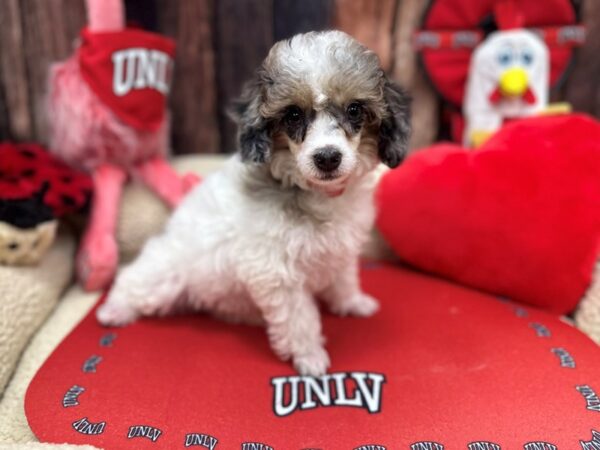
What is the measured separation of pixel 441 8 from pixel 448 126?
644mm

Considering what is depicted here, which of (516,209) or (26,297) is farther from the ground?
(516,209)

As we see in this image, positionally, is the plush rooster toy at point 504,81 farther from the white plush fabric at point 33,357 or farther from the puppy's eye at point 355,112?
the white plush fabric at point 33,357

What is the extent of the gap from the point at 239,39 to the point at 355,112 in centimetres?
132

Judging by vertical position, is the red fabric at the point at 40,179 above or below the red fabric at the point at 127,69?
below

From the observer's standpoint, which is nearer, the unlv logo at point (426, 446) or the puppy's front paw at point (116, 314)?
the unlv logo at point (426, 446)

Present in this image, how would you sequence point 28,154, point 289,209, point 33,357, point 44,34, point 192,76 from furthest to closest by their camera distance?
point 192,76
point 44,34
point 28,154
point 33,357
point 289,209

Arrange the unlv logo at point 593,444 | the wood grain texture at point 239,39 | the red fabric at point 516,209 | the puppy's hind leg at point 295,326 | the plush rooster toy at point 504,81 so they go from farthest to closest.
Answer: the wood grain texture at point 239,39 < the plush rooster toy at point 504,81 < the red fabric at point 516,209 < the puppy's hind leg at point 295,326 < the unlv logo at point 593,444

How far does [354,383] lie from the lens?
6.08 ft

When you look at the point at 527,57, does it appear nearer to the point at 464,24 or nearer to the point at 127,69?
the point at 464,24

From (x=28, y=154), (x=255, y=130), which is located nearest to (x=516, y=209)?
(x=255, y=130)

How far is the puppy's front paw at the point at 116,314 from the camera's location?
2.18 metres

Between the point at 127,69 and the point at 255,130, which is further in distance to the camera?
the point at 127,69

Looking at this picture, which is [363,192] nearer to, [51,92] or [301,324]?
[301,324]

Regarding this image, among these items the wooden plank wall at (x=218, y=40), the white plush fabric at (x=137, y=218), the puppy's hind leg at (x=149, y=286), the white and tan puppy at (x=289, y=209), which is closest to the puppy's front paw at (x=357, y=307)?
the white and tan puppy at (x=289, y=209)
